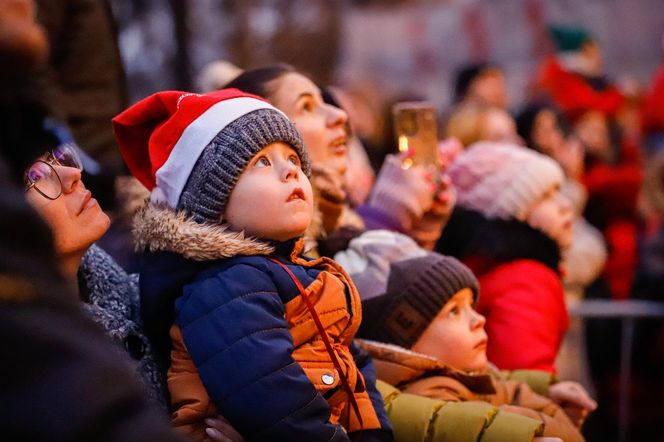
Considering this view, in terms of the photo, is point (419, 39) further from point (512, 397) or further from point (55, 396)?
point (55, 396)

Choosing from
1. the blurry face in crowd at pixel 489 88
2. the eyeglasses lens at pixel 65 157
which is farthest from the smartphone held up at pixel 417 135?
the blurry face in crowd at pixel 489 88

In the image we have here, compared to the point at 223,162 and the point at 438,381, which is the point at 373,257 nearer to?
the point at 438,381

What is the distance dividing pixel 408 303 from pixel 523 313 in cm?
91

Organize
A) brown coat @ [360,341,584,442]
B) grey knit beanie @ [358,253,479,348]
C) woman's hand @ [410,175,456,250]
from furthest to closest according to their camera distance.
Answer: woman's hand @ [410,175,456,250], grey knit beanie @ [358,253,479,348], brown coat @ [360,341,584,442]

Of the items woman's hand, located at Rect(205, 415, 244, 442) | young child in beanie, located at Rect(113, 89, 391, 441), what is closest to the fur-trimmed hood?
young child in beanie, located at Rect(113, 89, 391, 441)

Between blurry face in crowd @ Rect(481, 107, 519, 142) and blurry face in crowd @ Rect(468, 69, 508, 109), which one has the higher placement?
blurry face in crowd @ Rect(481, 107, 519, 142)

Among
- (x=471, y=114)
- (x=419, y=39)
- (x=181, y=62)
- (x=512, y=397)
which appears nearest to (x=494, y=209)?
(x=512, y=397)

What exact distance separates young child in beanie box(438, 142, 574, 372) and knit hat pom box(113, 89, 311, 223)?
152 centimetres

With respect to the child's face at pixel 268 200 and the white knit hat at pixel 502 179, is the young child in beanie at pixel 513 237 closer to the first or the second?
the white knit hat at pixel 502 179

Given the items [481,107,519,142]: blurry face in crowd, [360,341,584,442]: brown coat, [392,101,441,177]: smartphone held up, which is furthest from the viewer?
[481,107,519,142]: blurry face in crowd

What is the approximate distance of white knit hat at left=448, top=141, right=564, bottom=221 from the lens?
412 cm

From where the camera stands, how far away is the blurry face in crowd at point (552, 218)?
13.6 ft

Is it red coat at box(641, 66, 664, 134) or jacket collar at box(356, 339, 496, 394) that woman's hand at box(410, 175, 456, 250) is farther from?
red coat at box(641, 66, 664, 134)

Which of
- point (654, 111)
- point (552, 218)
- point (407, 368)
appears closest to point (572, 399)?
point (407, 368)
